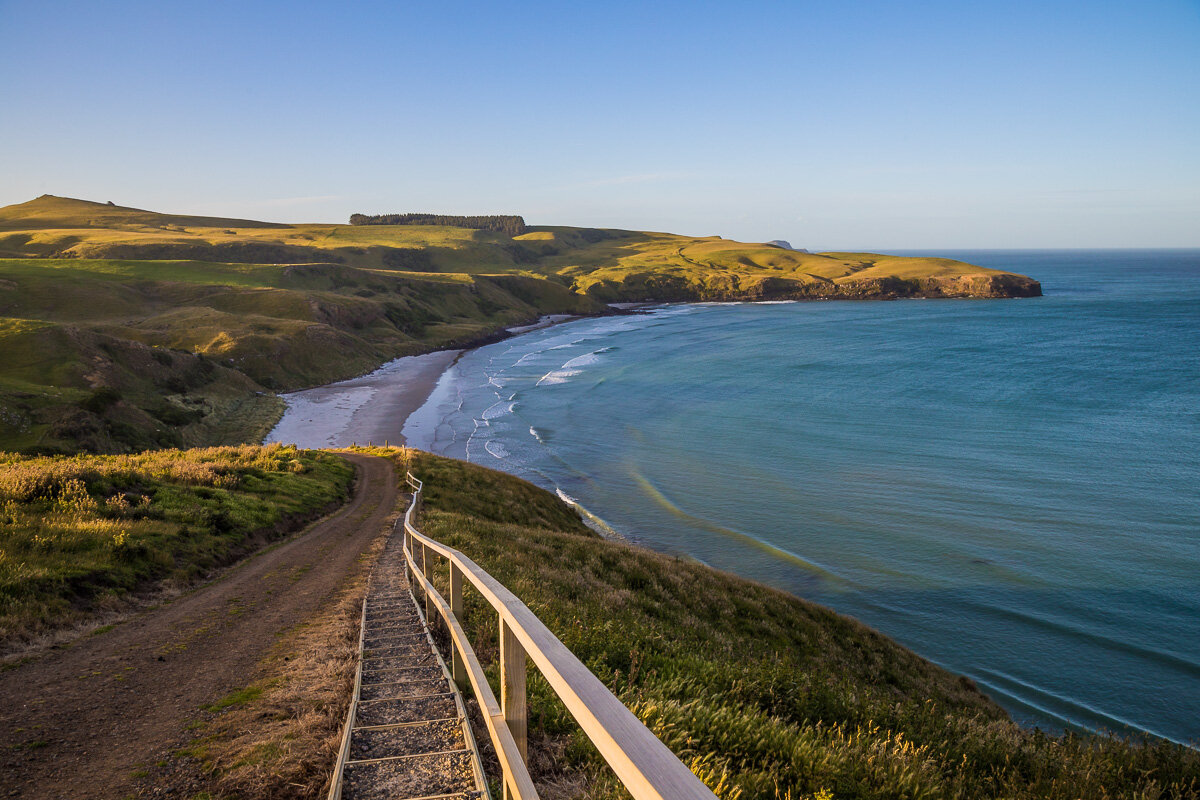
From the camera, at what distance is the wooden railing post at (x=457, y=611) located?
19.5 ft

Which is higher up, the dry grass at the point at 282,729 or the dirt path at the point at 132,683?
the dry grass at the point at 282,729

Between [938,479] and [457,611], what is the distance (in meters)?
41.5

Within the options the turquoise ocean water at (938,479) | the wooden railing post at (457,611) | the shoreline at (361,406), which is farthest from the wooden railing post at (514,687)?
the shoreline at (361,406)

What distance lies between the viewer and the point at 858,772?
478cm

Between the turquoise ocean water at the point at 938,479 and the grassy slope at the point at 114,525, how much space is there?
1879cm

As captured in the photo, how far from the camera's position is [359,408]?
225 ft

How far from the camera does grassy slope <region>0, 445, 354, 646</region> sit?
11.4 metres

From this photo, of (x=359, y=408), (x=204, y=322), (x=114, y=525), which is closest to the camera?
(x=114, y=525)

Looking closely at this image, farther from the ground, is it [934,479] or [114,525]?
[114,525]

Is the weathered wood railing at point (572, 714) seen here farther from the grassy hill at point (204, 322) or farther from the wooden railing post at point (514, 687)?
the grassy hill at point (204, 322)

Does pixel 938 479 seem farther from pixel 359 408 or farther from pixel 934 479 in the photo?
pixel 359 408

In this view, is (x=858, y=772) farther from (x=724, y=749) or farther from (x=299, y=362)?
(x=299, y=362)

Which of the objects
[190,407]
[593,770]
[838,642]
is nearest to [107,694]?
[593,770]

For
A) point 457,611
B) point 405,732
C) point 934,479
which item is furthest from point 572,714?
point 934,479
